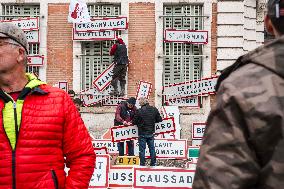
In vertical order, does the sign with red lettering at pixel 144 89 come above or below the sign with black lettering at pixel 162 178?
above

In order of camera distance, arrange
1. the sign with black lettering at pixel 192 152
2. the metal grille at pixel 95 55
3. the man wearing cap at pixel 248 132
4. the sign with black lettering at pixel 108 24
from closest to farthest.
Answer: the man wearing cap at pixel 248 132 → the sign with black lettering at pixel 192 152 → the sign with black lettering at pixel 108 24 → the metal grille at pixel 95 55

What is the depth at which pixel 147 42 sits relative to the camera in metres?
21.1

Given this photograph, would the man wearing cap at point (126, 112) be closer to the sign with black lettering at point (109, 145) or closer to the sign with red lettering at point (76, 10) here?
the sign with black lettering at point (109, 145)

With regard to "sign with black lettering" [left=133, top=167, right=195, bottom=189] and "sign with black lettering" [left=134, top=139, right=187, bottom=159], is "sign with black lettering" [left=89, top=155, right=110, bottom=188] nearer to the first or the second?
"sign with black lettering" [left=133, top=167, right=195, bottom=189]

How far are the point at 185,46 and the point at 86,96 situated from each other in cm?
402

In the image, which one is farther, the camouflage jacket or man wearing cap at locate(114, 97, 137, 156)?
man wearing cap at locate(114, 97, 137, 156)

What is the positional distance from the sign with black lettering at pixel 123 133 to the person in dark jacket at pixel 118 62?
6069 millimetres

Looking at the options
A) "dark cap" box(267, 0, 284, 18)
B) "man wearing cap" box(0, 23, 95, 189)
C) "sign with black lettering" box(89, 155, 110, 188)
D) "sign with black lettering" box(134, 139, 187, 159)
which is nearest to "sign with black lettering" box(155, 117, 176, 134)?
"sign with black lettering" box(134, 139, 187, 159)

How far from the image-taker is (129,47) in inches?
829

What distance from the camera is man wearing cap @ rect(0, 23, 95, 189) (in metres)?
3.60

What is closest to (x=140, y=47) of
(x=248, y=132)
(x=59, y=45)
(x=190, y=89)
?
(x=190, y=89)

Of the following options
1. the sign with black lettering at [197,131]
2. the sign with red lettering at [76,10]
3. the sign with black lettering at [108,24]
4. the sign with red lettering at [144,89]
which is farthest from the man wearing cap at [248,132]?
the sign with black lettering at [108,24]

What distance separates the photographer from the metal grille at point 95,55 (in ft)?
70.1

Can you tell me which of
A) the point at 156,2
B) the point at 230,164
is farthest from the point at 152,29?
the point at 230,164
